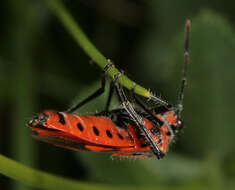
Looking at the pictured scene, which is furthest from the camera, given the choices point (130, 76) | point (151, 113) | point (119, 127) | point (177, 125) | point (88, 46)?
point (130, 76)

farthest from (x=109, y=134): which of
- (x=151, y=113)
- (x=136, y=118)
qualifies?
(x=151, y=113)

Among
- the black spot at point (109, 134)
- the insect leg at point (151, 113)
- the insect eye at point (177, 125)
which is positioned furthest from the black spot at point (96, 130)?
the insect eye at point (177, 125)

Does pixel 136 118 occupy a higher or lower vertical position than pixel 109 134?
higher

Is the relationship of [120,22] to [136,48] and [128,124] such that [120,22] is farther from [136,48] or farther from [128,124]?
[128,124]

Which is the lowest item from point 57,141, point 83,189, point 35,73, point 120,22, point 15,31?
point 83,189

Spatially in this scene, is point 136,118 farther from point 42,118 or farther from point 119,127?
point 42,118

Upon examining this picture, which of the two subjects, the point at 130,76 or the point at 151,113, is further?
the point at 130,76

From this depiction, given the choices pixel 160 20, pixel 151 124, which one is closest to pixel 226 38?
pixel 151 124
